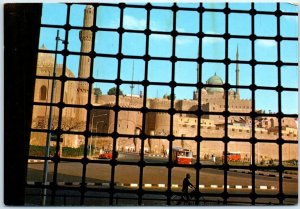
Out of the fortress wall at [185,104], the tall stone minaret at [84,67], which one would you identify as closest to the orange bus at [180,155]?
the tall stone minaret at [84,67]

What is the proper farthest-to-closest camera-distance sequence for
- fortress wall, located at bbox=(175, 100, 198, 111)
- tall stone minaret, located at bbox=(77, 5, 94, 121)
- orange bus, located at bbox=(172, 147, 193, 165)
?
fortress wall, located at bbox=(175, 100, 198, 111)
tall stone minaret, located at bbox=(77, 5, 94, 121)
orange bus, located at bbox=(172, 147, 193, 165)

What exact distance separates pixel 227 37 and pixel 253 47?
0.77ft

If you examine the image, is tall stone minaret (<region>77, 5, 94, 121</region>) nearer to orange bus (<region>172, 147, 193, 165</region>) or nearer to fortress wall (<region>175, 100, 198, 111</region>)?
fortress wall (<region>175, 100, 198, 111</region>)

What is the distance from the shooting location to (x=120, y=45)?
2748mm

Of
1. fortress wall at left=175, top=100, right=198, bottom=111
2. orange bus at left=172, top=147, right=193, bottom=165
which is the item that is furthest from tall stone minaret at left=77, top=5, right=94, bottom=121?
orange bus at left=172, top=147, right=193, bottom=165

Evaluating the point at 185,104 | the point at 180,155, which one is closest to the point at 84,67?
the point at 185,104

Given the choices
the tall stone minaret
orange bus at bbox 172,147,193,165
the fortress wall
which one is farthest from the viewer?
the fortress wall

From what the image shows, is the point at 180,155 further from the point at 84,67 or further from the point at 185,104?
the point at 84,67

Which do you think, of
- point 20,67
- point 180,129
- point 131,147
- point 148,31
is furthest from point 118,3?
point 180,129

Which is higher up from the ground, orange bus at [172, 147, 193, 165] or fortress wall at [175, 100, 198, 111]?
fortress wall at [175, 100, 198, 111]

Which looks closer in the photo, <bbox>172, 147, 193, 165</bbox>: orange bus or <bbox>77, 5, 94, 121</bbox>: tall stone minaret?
<bbox>172, 147, 193, 165</bbox>: orange bus

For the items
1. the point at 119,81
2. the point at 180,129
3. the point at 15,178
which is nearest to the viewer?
the point at 15,178

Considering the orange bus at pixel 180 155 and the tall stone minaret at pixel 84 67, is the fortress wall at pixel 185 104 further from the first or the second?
the orange bus at pixel 180 155

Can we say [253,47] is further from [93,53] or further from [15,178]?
[15,178]
